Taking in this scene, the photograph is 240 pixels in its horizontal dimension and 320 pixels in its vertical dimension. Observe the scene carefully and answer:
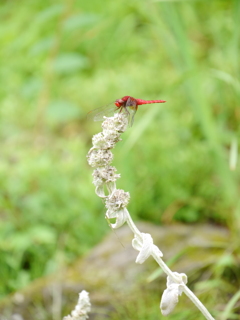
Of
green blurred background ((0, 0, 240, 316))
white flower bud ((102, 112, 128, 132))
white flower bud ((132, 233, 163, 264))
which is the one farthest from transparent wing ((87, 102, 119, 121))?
green blurred background ((0, 0, 240, 316))

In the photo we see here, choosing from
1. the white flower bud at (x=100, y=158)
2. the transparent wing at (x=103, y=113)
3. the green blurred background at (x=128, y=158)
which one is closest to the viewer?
Result: the white flower bud at (x=100, y=158)

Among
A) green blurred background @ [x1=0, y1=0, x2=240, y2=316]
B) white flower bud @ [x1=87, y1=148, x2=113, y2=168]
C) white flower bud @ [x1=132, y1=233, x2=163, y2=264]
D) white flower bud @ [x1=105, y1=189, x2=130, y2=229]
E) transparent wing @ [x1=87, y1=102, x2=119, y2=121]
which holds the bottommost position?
white flower bud @ [x1=132, y1=233, x2=163, y2=264]

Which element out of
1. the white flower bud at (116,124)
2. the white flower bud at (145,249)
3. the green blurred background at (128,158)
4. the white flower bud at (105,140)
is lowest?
the white flower bud at (145,249)

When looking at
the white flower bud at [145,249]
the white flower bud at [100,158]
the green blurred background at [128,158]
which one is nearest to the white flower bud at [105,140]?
the white flower bud at [100,158]

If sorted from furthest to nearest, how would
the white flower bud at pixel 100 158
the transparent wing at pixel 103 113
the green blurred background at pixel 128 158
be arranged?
1. the green blurred background at pixel 128 158
2. the transparent wing at pixel 103 113
3. the white flower bud at pixel 100 158

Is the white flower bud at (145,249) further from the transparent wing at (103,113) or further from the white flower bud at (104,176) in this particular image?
the transparent wing at (103,113)

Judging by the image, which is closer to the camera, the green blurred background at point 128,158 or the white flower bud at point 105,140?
the white flower bud at point 105,140

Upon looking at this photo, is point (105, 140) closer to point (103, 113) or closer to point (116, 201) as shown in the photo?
point (116, 201)

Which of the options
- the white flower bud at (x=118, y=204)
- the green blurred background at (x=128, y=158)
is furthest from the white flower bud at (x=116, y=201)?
the green blurred background at (x=128, y=158)

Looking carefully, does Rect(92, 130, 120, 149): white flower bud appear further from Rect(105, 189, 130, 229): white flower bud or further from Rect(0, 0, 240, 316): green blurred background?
Rect(0, 0, 240, 316): green blurred background

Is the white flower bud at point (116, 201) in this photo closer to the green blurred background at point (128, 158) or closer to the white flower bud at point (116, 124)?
the white flower bud at point (116, 124)

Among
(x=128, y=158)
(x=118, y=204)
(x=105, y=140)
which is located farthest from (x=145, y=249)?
(x=128, y=158)

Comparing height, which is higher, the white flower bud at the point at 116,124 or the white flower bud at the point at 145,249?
the white flower bud at the point at 116,124
